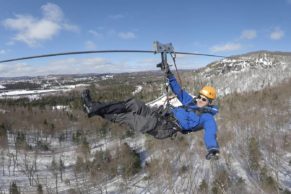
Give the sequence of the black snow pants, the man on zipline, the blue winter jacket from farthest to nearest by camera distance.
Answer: the black snow pants → the man on zipline → the blue winter jacket

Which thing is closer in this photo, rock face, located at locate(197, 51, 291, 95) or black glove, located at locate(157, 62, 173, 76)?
black glove, located at locate(157, 62, 173, 76)

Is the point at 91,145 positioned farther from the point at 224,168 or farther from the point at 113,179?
the point at 224,168

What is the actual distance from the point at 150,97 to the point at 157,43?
81.4 meters

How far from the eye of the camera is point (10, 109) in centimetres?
7038

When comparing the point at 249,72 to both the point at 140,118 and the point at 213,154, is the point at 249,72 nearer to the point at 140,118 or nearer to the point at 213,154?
the point at 140,118

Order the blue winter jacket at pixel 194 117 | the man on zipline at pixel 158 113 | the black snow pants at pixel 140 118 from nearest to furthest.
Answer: the blue winter jacket at pixel 194 117 → the man on zipline at pixel 158 113 → the black snow pants at pixel 140 118

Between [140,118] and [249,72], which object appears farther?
[249,72]

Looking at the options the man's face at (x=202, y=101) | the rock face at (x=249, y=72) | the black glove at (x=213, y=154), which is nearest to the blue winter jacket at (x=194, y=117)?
the man's face at (x=202, y=101)

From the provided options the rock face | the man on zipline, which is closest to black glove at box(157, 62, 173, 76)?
the man on zipline

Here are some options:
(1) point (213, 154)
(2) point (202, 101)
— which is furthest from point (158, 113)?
(1) point (213, 154)

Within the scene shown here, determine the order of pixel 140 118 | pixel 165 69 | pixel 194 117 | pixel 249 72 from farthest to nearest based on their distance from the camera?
pixel 249 72, pixel 165 69, pixel 140 118, pixel 194 117

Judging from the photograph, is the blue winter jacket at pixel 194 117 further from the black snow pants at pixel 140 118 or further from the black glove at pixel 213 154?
the black glove at pixel 213 154

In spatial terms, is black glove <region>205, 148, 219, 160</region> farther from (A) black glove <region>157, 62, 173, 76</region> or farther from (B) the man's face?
(A) black glove <region>157, 62, 173, 76</region>

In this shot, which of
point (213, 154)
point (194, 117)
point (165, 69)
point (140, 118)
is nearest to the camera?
point (213, 154)
